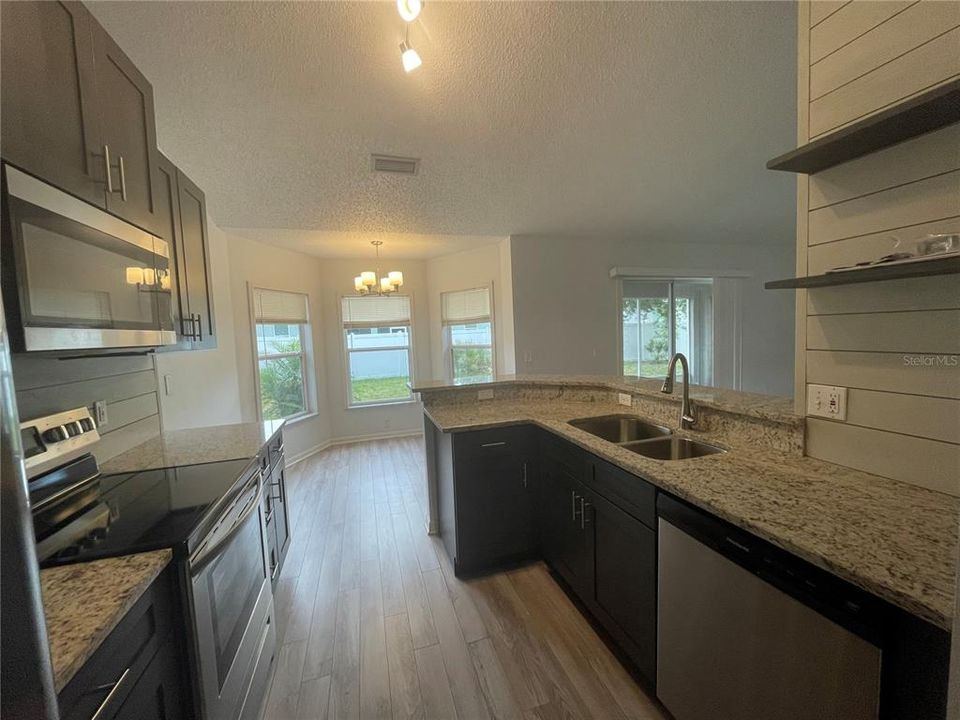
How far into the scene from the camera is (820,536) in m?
0.88

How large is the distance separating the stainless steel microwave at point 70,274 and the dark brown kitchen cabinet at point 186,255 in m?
0.33

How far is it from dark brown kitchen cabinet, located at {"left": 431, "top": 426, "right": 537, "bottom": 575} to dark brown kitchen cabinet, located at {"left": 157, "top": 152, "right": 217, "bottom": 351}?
1478mm

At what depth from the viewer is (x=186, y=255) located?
6.41 ft

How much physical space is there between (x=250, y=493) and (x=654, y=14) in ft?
8.18

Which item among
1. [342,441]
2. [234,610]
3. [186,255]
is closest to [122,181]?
[186,255]

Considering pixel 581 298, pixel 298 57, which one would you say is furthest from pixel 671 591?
pixel 581 298

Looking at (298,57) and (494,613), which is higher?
(298,57)

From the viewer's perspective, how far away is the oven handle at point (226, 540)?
1018 mm

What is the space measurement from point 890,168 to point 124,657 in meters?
2.32

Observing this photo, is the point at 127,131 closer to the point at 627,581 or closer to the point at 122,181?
the point at 122,181

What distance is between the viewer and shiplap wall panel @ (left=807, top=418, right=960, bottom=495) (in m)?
1.04

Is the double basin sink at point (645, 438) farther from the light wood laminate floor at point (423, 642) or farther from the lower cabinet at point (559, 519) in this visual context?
the light wood laminate floor at point (423, 642)

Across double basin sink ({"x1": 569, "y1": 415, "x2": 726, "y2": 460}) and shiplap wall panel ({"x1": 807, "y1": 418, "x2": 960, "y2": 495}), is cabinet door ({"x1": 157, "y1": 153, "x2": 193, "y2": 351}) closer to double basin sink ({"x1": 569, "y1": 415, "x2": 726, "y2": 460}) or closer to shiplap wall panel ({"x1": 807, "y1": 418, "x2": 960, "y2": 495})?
double basin sink ({"x1": 569, "y1": 415, "x2": 726, "y2": 460})

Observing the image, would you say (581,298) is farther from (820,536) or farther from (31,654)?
(31,654)
